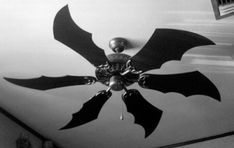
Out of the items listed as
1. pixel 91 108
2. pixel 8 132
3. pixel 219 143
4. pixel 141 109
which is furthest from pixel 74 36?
pixel 219 143

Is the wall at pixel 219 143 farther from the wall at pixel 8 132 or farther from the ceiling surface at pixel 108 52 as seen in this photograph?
Answer: the wall at pixel 8 132

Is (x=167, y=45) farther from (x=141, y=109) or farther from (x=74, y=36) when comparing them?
(x=141, y=109)

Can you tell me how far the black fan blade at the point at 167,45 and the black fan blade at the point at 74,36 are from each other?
0.25 meters

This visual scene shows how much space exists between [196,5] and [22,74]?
142cm

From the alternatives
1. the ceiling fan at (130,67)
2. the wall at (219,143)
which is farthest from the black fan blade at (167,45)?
the wall at (219,143)

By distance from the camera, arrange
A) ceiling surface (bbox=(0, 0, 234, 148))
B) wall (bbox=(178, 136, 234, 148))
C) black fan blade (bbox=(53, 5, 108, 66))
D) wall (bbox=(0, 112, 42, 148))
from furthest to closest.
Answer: wall (bbox=(178, 136, 234, 148))
wall (bbox=(0, 112, 42, 148))
ceiling surface (bbox=(0, 0, 234, 148))
black fan blade (bbox=(53, 5, 108, 66))

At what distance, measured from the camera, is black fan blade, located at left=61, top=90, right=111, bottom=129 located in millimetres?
2267

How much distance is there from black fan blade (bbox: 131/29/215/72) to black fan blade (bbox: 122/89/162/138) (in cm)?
34

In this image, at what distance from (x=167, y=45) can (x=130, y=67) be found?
315 mm

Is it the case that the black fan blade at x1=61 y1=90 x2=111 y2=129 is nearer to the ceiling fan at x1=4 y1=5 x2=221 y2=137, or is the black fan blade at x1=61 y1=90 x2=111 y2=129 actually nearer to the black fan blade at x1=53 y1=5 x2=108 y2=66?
the ceiling fan at x1=4 y1=5 x2=221 y2=137

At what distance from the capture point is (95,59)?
2020 mm

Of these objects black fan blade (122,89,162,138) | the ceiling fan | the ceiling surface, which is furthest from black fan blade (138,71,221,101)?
the ceiling surface

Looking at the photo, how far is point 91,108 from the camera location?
7.89ft

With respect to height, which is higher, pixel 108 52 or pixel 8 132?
pixel 108 52
